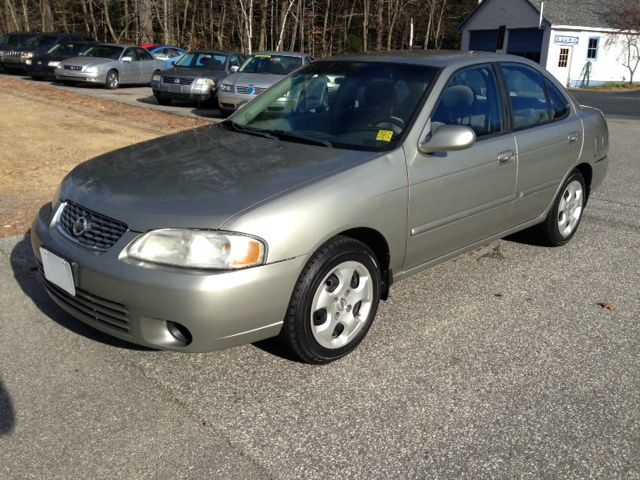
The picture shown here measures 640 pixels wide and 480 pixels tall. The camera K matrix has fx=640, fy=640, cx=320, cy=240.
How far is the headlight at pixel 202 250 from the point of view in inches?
116

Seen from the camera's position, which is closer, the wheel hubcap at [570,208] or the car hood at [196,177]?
the car hood at [196,177]

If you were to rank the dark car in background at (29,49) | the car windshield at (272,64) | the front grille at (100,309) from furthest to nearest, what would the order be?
the dark car in background at (29,49) → the car windshield at (272,64) → the front grille at (100,309)

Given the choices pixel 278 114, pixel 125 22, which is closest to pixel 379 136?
pixel 278 114

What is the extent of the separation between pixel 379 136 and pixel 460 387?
1.53 meters

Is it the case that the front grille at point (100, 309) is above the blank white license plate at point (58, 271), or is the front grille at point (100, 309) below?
below

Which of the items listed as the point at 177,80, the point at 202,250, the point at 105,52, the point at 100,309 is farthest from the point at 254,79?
the point at 202,250

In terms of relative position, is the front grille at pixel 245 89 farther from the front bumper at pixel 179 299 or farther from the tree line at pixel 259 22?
the tree line at pixel 259 22

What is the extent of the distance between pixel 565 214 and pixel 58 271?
13.5 ft

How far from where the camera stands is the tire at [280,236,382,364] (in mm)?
3199

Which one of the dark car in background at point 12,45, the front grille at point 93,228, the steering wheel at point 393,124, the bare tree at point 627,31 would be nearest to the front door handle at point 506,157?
the steering wheel at point 393,124

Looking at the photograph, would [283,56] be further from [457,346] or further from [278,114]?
[457,346]

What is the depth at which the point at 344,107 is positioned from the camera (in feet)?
13.7

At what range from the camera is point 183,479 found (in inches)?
101

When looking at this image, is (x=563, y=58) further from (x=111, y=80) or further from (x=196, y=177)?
(x=196, y=177)
